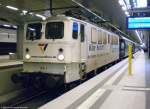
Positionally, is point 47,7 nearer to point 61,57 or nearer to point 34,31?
point 34,31

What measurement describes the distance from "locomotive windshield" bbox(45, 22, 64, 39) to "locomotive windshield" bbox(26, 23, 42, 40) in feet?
1.06

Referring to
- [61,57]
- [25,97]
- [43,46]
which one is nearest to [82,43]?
[61,57]

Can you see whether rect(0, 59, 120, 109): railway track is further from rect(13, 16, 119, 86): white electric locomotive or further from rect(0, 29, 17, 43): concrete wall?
rect(0, 29, 17, 43): concrete wall

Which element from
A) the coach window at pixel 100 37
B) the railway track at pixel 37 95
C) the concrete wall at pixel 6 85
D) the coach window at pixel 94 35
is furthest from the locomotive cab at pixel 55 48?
the coach window at pixel 100 37

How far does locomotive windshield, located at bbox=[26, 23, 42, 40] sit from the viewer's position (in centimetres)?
1046

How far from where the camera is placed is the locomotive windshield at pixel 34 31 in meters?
10.5

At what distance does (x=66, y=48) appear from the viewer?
9.78 m

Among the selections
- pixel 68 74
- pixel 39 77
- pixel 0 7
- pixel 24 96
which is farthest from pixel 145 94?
pixel 0 7

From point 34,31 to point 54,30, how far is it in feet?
2.71

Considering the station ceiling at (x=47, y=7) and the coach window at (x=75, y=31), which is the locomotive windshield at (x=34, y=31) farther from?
the coach window at (x=75, y=31)

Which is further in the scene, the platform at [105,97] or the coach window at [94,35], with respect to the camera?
the coach window at [94,35]

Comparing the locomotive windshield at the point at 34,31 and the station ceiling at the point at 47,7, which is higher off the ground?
the station ceiling at the point at 47,7

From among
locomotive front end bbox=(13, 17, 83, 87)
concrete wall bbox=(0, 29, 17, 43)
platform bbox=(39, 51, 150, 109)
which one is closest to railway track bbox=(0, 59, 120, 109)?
locomotive front end bbox=(13, 17, 83, 87)

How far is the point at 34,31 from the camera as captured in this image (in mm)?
10555
